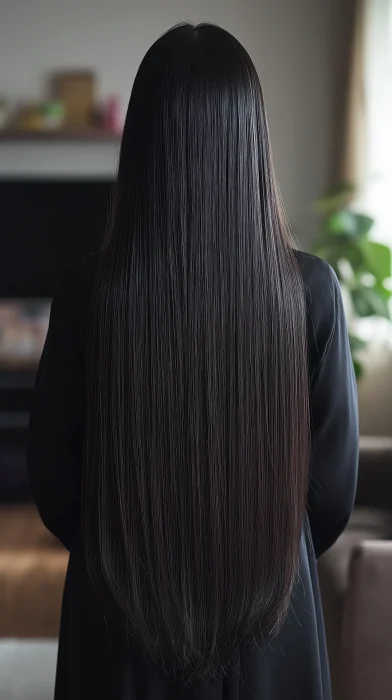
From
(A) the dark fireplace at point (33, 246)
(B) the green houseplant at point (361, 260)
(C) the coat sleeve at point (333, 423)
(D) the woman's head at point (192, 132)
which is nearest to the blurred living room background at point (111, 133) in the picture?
(A) the dark fireplace at point (33, 246)

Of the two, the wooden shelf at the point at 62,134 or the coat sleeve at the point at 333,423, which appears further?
the wooden shelf at the point at 62,134

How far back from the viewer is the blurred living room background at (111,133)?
339 cm

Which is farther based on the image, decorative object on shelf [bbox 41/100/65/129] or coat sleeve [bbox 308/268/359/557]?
decorative object on shelf [bbox 41/100/65/129]

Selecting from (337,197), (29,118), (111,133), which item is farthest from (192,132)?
(29,118)

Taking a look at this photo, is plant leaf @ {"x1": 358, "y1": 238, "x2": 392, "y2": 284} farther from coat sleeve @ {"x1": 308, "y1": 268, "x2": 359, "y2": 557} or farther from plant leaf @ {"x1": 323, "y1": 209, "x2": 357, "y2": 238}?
coat sleeve @ {"x1": 308, "y1": 268, "x2": 359, "y2": 557}

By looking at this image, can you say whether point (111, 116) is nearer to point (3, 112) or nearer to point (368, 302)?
point (3, 112)

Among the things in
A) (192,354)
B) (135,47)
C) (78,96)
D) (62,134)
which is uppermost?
(135,47)

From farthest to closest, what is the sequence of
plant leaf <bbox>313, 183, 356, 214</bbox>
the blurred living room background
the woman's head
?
the blurred living room background
plant leaf <bbox>313, 183, 356, 214</bbox>
the woman's head

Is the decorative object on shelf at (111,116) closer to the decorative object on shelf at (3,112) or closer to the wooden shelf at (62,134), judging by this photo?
the wooden shelf at (62,134)

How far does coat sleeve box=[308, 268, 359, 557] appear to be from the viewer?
3.35ft

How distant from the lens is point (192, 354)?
38.0 inches

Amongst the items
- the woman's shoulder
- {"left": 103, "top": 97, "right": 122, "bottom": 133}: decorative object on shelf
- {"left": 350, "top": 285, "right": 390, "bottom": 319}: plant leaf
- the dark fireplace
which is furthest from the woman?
{"left": 103, "top": 97, "right": 122, "bottom": 133}: decorative object on shelf

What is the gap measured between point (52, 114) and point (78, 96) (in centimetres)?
18

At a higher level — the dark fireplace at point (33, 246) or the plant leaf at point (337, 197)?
the plant leaf at point (337, 197)
